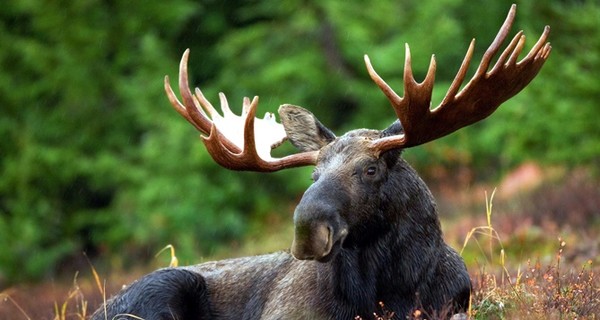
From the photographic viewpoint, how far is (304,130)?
Result: 6172 mm

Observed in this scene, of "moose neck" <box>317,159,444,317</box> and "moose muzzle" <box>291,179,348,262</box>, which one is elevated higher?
"moose muzzle" <box>291,179,348,262</box>

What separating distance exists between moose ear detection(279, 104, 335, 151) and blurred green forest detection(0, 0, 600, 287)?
36.9ft

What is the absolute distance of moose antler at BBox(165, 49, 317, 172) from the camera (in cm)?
600

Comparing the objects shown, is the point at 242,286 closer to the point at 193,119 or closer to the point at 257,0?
Answer: the point at 193,119

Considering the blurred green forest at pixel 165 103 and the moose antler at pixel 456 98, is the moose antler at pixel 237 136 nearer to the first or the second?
the moose antler at pixel 456 98

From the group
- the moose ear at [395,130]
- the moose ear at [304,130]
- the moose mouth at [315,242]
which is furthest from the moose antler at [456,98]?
the moose mouth at [315,242]

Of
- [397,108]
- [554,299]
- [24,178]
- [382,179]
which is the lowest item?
[24,178]

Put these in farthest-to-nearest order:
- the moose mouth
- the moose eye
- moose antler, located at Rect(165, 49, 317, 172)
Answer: moose antler, located at Rect(165, 49, 317, 172), the moose eye, the moose mouth

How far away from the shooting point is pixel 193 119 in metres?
6.46

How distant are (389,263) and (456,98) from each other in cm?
91

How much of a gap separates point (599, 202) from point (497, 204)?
2768mm

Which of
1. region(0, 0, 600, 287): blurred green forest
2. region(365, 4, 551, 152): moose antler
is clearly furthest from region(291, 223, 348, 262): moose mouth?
region(0, 0, 600, 287): blurred green forest

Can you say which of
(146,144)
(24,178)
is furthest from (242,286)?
→ (24,178)

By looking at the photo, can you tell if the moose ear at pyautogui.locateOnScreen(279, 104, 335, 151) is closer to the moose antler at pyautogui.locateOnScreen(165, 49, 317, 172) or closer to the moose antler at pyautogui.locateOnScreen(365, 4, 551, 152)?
the moose antler at pyautogui.locateOnScreen(165, 49, 317, 172)
